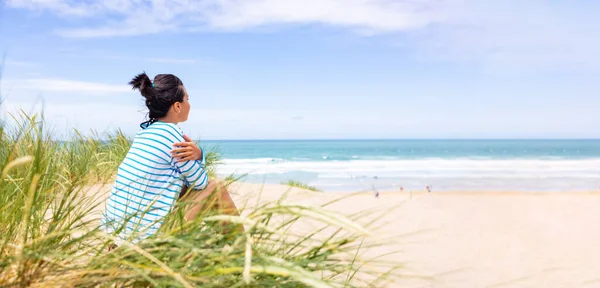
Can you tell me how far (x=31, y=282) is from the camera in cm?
171

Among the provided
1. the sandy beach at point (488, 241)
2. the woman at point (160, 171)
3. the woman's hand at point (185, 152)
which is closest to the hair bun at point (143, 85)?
the woman at point (160, 171)

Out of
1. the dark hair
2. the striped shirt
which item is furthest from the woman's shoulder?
the dark hair

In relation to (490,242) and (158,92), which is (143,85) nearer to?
(158,92)

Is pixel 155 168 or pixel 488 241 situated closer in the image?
pixel 155 168

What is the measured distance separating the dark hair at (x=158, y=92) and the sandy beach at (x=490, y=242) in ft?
2.72

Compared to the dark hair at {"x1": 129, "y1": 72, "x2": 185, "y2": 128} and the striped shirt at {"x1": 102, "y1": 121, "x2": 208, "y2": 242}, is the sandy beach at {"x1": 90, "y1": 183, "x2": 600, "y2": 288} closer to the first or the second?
the striped shirt at {"x1": 102, "y1": 121, "x2": 208, "y2": 242}

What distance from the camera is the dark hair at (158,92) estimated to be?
325 centimetres

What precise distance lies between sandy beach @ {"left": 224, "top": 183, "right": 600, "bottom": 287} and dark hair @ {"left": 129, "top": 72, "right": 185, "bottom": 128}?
83 centimetres

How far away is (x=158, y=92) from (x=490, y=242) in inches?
179

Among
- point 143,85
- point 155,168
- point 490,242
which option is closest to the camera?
point 155,168

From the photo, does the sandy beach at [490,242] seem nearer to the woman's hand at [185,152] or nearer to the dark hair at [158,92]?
the woman's hand at [185,152]

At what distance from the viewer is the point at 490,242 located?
622 centimetres

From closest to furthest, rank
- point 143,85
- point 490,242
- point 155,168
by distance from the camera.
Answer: point 155,168 → point 143,85 → point 490,242

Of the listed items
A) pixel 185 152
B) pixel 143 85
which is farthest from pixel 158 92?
pixel 185 152
